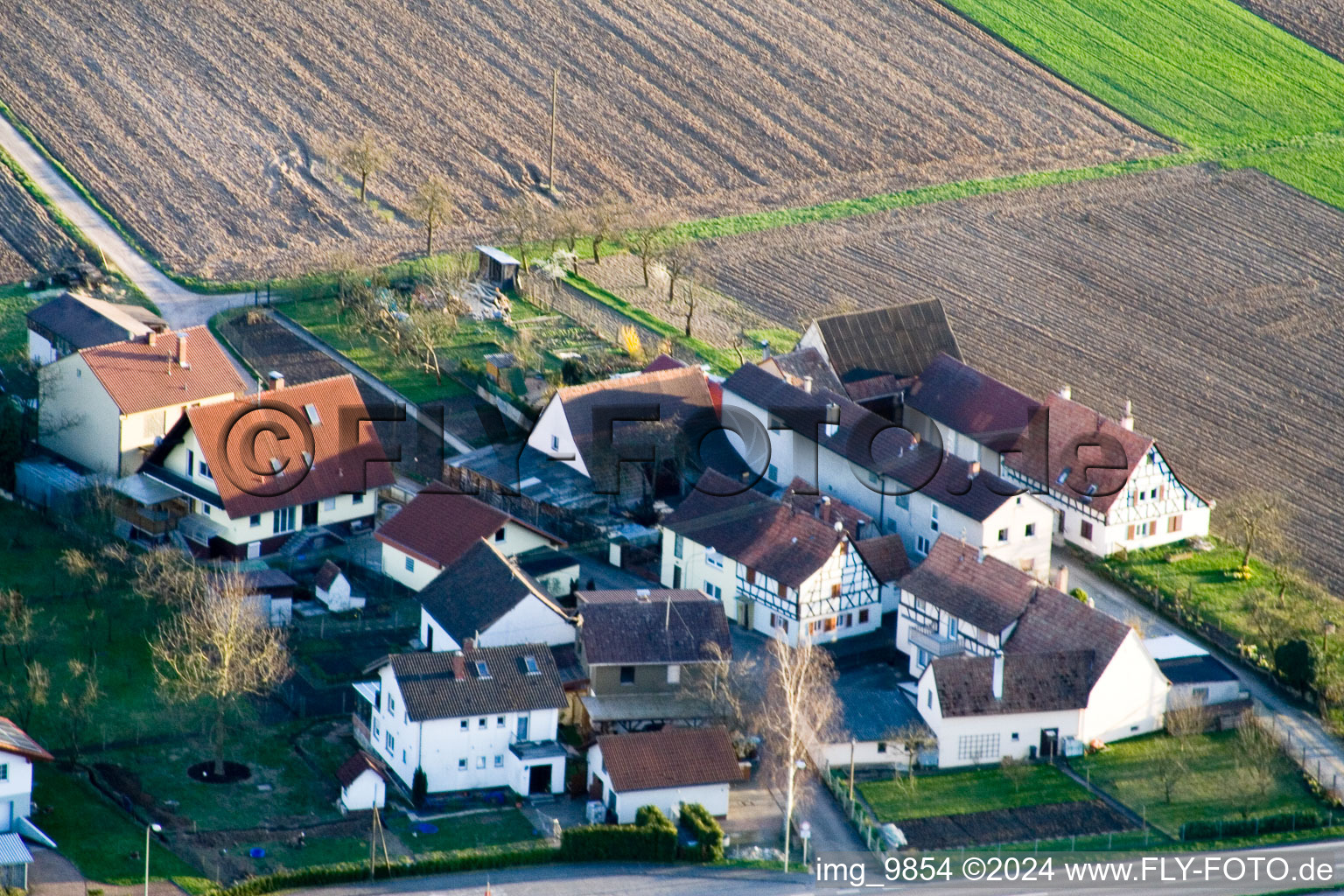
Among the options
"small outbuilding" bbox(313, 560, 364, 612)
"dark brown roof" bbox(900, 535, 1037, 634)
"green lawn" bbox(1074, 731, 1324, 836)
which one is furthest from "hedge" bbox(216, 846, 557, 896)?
"dark brown roof" bbox(900, 535, 1037, 634)

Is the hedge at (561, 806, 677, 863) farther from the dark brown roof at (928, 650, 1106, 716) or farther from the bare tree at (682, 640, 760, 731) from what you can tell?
the dark brown roof at (928, 650, 1106, 716)

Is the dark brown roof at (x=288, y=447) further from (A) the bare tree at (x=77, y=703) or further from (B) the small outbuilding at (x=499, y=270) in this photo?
A: (B) the small outbuilding at (x=499, y=270)

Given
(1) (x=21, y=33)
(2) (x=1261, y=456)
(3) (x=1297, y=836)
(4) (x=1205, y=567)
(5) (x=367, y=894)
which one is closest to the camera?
(5) (x=367, y=894)

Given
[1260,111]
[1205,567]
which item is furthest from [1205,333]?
[1260,111]

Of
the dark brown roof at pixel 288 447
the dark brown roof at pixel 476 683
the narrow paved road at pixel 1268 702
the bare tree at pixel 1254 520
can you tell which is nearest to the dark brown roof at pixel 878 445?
the narrow paved road at pixel 1268 702

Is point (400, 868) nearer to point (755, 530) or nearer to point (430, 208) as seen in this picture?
point (755, 530)

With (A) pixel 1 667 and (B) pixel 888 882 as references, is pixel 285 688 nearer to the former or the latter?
(A) pixel 1 667

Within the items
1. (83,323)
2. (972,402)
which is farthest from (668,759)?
(83,323)
